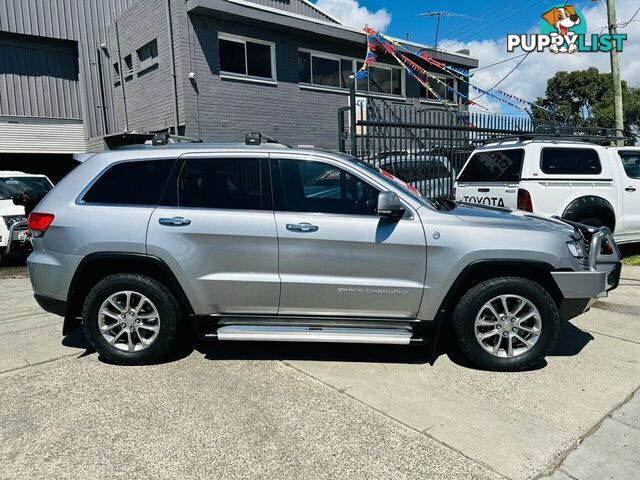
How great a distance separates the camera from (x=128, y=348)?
13.3 feet

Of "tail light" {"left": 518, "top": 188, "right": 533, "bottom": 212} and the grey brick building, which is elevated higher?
the grey brick building

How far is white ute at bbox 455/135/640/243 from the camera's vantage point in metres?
7.10

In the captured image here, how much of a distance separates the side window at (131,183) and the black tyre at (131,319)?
64 cm

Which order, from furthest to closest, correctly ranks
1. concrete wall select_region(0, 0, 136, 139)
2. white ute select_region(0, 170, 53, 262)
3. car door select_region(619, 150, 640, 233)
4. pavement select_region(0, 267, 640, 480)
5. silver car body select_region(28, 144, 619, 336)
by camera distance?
concrete wall select_region(0, 0, 136, 139)
white ute select_region(0, 170, 53, 262)
car door select_region(619, 150, 640, 233)
silver car body select_region(28, 144, 619, 336)
pavement select_region(0, 267, 640, 480)

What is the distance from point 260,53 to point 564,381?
499 inches

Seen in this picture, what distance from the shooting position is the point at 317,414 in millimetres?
3258

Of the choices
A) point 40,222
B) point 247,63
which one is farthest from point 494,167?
point 247,63

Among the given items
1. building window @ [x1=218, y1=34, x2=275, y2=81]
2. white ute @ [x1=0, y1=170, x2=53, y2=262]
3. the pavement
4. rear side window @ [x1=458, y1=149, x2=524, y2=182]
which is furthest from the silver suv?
building window @ [x1=218, y1=34, x2=275, y2=81]

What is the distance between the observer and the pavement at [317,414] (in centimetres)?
271

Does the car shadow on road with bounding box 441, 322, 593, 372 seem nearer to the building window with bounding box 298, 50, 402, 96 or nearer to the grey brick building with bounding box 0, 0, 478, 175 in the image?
the grey brick building with bounding box 0, 0, 478, 175

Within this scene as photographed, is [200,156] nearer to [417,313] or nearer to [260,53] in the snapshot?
[417,313]

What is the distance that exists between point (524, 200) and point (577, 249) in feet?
10.9

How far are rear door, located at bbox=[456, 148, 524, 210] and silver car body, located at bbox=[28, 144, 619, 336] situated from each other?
3.29 metres

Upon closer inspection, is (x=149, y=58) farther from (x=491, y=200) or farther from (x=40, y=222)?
(x=40, y=222)
